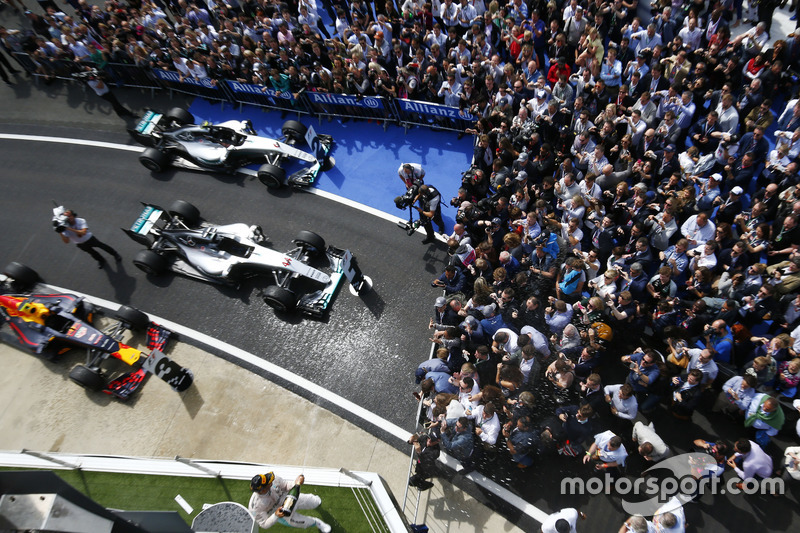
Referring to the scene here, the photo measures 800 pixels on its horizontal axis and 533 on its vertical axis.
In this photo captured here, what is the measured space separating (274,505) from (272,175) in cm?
863

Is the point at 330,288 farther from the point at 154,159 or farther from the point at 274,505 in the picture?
the point at 154,159

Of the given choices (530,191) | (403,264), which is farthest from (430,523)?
(530,191)

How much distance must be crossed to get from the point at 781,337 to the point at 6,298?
14871mm

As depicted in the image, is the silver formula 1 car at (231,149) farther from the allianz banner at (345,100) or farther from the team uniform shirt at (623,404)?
the team uniform shirt at (623,404)

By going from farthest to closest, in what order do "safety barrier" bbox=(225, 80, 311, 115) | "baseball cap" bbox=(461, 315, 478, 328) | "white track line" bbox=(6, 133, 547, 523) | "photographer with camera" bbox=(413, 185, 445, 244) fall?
"safety barrier" bbox=(225, 80, 311, 115) < "photographer with camera" bbox=(413, 185, 445, 244) < "baseball cap" bbox=(461, 315, 478, 328) < "white track line" bbox=(6, 133, 547, 523)

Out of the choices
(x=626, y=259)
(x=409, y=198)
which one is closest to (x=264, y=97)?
(x=409, y=198)

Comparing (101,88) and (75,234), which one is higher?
(101,88)

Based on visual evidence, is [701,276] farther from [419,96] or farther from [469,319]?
Result: [419,96]

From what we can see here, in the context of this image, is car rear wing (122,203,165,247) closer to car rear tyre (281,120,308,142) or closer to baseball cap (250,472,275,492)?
car rear tyre (281,120,308,142)

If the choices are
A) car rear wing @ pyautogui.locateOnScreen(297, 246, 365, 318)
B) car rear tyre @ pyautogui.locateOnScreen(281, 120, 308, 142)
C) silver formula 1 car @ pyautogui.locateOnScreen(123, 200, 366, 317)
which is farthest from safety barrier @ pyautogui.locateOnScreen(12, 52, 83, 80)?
car rear wing @ pyautogui.locateOnScreen(297, 246, 365, 318)

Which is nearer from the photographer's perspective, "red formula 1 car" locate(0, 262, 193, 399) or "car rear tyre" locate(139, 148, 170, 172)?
"red formula 1 car" locate(0, 262, 193, 399)

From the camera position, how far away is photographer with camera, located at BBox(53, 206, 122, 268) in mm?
11695

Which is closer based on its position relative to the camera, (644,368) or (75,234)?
(644,368)

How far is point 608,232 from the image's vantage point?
9.76m
